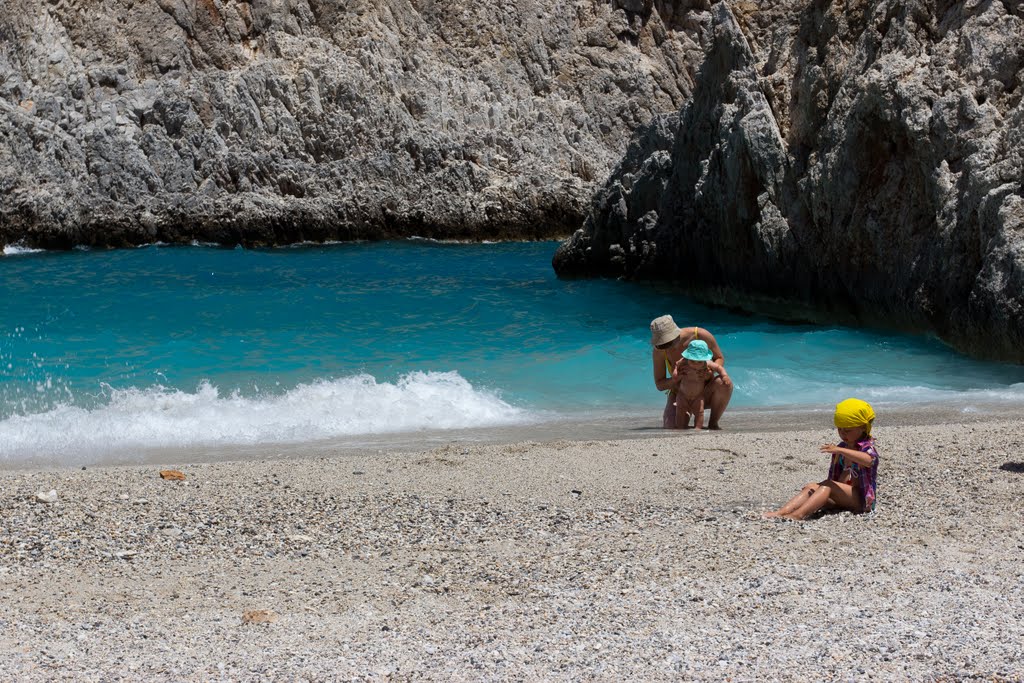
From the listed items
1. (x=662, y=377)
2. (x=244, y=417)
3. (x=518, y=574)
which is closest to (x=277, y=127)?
(x=244, y=417)

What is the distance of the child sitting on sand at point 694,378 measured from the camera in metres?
8.73

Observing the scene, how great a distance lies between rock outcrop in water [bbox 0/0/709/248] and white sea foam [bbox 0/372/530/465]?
17.5 meters

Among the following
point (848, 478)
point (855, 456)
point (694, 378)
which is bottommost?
point (848, 478)

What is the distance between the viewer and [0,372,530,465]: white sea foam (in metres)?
9.31

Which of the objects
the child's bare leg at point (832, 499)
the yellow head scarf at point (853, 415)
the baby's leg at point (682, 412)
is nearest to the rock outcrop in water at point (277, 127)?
the baby's leg at point (682, 412)

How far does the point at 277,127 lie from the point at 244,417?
19.8 metres

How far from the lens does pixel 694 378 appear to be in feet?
29.0

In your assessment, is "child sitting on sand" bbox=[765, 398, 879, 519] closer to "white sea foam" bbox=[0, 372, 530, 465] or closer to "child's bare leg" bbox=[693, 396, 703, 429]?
"child's bare leg" bbox=[693, 396, 703, 429]

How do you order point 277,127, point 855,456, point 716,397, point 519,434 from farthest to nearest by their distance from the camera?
point 277,127
point 519,434
point 716,397
point 855,456

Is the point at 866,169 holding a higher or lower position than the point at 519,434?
higher

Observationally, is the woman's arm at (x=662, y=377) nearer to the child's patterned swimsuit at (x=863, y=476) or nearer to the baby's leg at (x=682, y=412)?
the baby's leg at (x=682, y=412)

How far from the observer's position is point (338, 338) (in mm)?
15070

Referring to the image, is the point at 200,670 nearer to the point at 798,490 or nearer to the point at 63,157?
the point at 798,490

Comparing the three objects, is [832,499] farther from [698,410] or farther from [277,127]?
[277,127]
